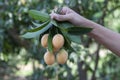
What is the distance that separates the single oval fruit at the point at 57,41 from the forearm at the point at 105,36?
15 cm

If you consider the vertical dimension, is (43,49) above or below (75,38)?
below

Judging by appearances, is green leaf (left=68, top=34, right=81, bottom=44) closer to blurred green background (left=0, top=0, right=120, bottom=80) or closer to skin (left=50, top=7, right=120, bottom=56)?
skin (left=50, top=7, right=120, bottom=56)

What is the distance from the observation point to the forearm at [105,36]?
4.86 feet

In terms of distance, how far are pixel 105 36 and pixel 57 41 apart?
10.2 inches

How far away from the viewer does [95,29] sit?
1.48m

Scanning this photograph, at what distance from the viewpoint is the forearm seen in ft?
4.86

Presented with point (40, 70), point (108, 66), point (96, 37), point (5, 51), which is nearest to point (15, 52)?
point (5, 51)

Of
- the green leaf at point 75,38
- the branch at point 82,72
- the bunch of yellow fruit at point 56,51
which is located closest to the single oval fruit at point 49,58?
the bunch of yellow fruit at point 56,51

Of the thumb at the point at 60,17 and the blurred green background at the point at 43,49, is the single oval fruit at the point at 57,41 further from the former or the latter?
the blurred green background at the point at 43,49

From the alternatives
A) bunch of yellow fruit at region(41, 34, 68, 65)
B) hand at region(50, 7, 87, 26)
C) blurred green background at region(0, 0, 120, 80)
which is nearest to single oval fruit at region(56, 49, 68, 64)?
bunch of yellow fruit at region(41, 34, 68, 65)

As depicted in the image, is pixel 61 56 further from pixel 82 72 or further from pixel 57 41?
pixel 82 72

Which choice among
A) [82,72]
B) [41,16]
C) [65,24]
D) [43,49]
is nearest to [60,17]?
[65,24]

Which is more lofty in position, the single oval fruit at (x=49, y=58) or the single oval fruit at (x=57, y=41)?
the single oval fruit at (x=57, y=41)

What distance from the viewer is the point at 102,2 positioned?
335 centimetres
